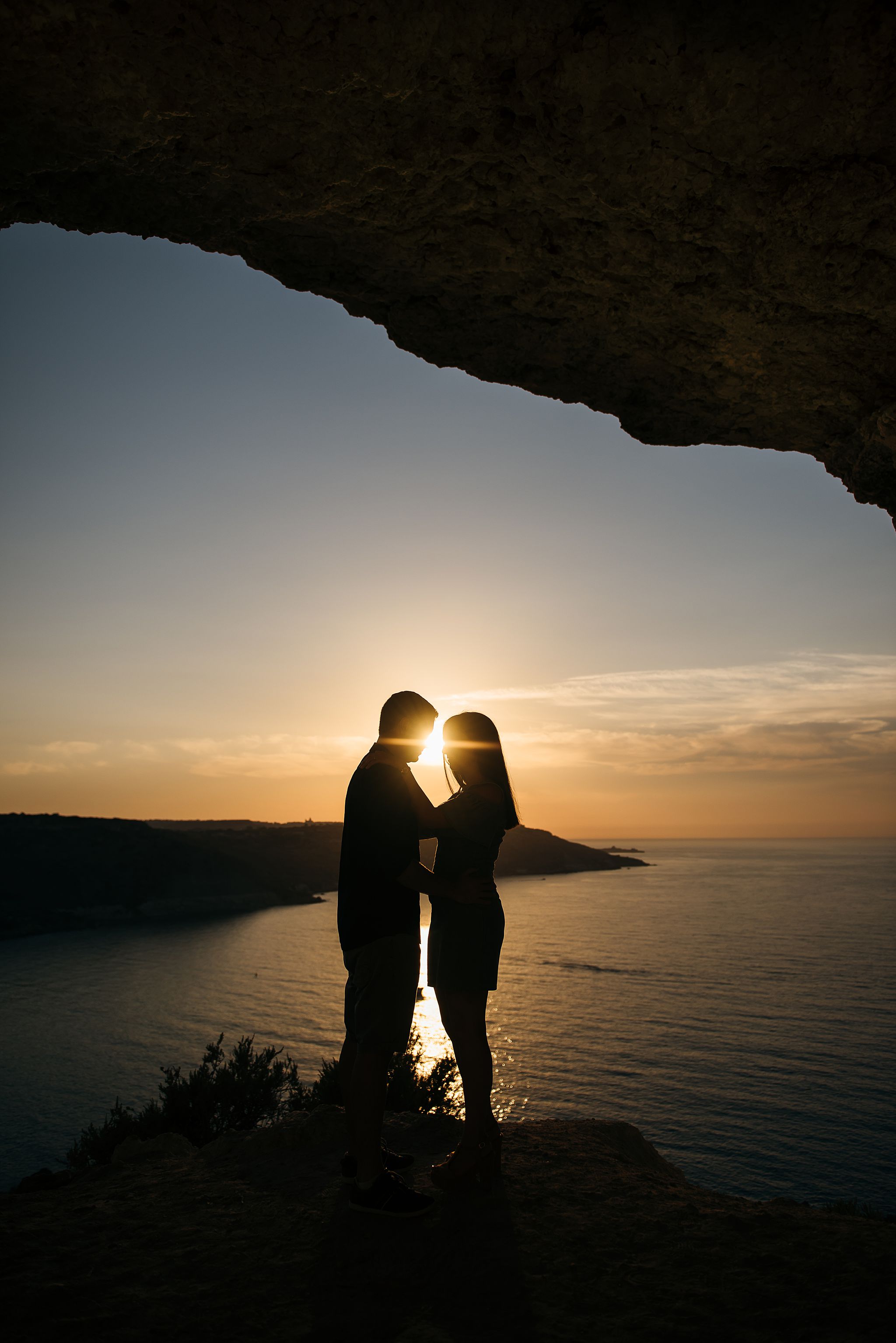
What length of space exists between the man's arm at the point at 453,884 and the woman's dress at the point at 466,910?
0.11 feet

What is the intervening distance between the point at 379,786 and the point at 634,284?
127 inches

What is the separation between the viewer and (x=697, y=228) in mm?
3494

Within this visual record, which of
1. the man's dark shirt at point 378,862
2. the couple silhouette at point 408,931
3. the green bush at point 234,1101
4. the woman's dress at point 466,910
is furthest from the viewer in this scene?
the green bush at point 234,1101

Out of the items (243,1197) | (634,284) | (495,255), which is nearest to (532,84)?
(495,255)

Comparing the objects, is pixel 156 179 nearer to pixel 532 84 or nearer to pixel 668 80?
pixel 532 84

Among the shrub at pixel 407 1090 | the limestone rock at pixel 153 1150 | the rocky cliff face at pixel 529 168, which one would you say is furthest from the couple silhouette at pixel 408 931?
the shrub at pixel 407 1090

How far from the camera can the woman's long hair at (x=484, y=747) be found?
3.60 meters

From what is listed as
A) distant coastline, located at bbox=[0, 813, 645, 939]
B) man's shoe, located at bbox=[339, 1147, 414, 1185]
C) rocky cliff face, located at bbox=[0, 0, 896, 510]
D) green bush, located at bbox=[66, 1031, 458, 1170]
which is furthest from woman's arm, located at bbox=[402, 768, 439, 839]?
distant coastline, located at bbox=[0, 813, 645, 939]

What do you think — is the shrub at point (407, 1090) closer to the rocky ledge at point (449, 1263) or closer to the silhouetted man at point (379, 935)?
the rocky ledge at point (449, 1263)

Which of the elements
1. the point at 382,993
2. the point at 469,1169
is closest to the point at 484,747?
the point at 382,993

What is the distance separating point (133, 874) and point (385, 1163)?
2865 inches

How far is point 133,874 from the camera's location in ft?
220

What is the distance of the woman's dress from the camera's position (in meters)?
3.34

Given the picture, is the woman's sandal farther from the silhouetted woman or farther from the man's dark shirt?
the man's dark shirt
